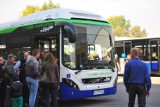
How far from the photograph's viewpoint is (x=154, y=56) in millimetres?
23422

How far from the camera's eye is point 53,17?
11.6 meters

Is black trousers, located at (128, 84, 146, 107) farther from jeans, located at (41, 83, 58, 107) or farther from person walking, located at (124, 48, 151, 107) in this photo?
jeans, located at (41, 83, 58, 107)

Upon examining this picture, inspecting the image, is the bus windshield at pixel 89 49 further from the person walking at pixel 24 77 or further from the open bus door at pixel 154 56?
the open bus door at pixel 154 56

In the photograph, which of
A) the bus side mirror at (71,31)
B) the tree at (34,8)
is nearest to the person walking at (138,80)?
the bus side mirror at (71,31)

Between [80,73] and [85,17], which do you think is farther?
[85,17]

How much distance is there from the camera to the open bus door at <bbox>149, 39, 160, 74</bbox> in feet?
76.4

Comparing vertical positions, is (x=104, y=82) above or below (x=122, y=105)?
above

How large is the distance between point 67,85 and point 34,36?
218cm

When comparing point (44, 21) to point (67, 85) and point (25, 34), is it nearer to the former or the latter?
point (25, 34)

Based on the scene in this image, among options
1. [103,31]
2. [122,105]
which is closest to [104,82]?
[122,105]

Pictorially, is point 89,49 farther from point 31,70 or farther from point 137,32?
point 137,32

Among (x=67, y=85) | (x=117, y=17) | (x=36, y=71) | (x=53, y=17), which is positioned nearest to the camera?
(x=36, y=71)

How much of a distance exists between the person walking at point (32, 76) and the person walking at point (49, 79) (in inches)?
13.0

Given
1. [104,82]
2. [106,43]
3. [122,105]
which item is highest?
[106,43]
